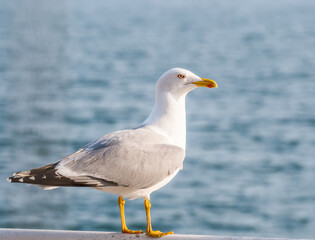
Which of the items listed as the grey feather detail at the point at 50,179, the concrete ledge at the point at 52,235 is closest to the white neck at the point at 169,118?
the grey feather detail at the point at 50,179

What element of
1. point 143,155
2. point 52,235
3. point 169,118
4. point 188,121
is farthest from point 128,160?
point 188,121

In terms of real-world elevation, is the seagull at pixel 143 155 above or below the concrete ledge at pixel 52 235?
above

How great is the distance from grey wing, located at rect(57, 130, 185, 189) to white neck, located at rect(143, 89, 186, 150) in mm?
52

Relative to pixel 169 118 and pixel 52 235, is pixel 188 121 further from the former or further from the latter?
pixel 52 235

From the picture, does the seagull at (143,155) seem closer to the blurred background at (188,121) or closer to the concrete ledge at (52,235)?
the concrete ledge at (52,235)

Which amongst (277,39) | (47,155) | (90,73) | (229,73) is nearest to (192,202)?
(47,155)

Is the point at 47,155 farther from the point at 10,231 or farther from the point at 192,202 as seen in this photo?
the point at 10,231

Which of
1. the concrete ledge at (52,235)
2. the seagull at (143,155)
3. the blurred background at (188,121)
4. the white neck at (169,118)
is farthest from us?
the blurred background at (188,121)

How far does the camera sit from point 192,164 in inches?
577

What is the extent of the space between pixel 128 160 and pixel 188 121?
15460 millimetres

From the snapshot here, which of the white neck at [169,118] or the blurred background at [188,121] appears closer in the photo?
the white neck at [169,118]

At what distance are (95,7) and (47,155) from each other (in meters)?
48.2

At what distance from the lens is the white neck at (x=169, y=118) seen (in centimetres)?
302

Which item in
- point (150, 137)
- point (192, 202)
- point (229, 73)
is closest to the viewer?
point (150, 137)
